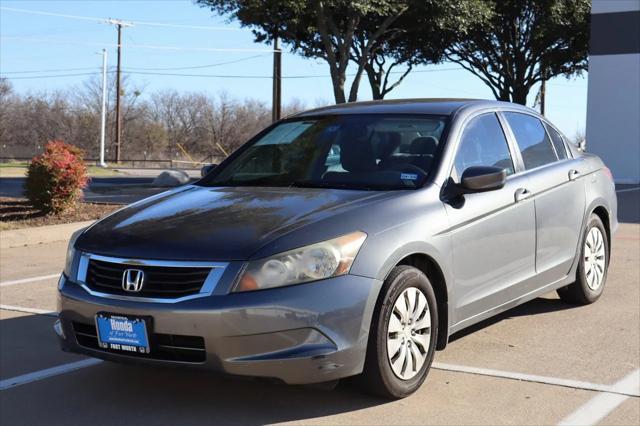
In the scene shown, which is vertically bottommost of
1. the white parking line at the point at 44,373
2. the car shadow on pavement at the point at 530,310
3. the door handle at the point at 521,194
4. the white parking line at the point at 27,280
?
the white parking line at the point at 44,373

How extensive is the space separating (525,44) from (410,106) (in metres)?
30.9

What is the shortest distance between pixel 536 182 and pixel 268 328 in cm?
269

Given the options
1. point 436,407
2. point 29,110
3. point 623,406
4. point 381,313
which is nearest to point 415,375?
point 436,407

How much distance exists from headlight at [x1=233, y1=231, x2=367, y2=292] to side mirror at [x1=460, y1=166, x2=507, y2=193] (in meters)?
1.09

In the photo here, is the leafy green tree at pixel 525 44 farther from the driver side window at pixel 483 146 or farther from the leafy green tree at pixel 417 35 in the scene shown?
the driver side window at pixel 483 146

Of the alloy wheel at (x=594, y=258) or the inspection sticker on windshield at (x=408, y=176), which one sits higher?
the inspection sticker on windshield at (x=408, y=176)

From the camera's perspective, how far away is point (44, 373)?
16.9 feet

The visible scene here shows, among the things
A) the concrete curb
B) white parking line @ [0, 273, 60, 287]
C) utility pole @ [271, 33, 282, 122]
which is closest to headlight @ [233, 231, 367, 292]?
white parking line @ [0, 273, 60, 287]

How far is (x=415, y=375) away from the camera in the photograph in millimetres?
4520

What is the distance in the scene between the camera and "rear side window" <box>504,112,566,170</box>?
5989 millimetres

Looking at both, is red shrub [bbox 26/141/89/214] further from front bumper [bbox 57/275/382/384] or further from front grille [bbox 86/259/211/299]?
front bumper [bbox 57/275/382/384]

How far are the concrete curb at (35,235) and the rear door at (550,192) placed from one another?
7175mm

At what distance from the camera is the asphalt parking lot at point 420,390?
428 centimetres

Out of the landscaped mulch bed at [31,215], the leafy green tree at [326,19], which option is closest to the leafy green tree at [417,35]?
the leafy green tree at [326,19]
